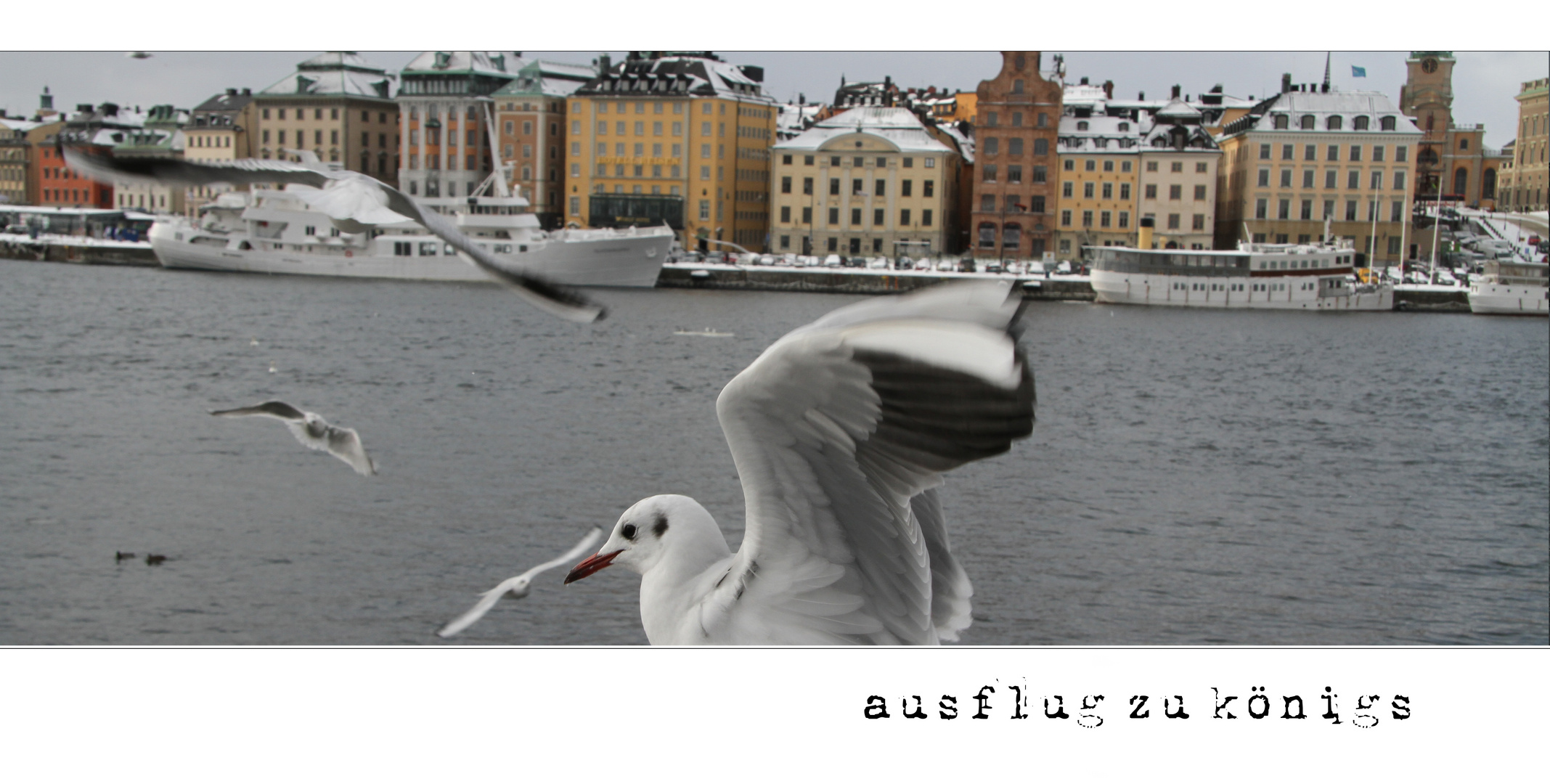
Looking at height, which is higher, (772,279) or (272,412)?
(272,412)

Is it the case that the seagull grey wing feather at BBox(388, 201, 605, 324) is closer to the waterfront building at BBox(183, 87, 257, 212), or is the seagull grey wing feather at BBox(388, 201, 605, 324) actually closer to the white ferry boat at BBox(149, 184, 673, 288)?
the waterfront building at BBox(183, 87, 257, 212)

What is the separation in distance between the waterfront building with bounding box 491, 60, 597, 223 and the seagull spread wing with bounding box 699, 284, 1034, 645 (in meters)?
14.7

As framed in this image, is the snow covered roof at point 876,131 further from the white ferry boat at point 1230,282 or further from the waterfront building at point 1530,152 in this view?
the waterfront building at point 1530,152

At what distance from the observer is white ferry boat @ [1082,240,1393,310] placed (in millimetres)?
30875

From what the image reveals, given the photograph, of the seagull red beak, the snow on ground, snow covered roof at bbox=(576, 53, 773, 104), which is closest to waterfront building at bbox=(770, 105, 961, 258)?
snow covered roof at bbox=(576, 53, 773, 104)

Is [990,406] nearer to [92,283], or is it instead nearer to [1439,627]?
[1439,627]

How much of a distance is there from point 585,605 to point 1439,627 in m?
5.19

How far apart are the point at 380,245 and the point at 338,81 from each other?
23.1 metres

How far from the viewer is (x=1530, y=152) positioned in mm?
11438

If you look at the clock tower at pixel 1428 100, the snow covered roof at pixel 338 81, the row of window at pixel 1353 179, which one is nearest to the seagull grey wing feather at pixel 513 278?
the snow covered roof at pixel 338 81

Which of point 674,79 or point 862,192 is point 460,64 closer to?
point 674,79

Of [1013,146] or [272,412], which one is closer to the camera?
[272,412]

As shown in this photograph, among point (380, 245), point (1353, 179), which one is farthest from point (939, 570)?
point (380, 245)

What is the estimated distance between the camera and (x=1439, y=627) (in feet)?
29.0
